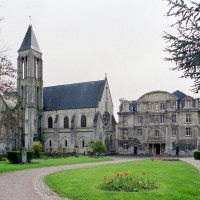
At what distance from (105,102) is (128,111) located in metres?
5.00

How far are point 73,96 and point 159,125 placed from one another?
735 inches

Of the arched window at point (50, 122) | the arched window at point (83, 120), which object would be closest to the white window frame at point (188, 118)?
the arched window at point (83, 120)

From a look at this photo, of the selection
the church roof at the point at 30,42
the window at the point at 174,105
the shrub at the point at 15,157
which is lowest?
the shrub at the point at 15,157

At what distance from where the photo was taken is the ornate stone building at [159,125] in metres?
55.2

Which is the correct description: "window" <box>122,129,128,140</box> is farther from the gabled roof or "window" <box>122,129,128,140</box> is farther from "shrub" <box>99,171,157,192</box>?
"shrub" <box>99,171,157,192</box>

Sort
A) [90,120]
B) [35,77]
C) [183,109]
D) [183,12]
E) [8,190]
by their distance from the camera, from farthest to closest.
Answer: [35,77] → [90,120] → [183,109] → [8,190] → [183,12]

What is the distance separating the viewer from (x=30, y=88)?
6284 cm

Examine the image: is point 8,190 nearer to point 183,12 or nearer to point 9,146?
point 183,12

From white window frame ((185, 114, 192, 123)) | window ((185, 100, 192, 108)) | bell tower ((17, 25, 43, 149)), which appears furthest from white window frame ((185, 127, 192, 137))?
bell tower ((17, 25, 43, 149))

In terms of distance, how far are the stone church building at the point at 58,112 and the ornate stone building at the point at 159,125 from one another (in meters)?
3.88

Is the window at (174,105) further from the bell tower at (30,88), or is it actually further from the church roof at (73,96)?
the bell tower at (30,88)

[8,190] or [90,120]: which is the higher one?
[90,120]

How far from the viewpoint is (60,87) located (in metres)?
67.6

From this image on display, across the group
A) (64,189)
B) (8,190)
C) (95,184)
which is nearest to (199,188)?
(95,184)
